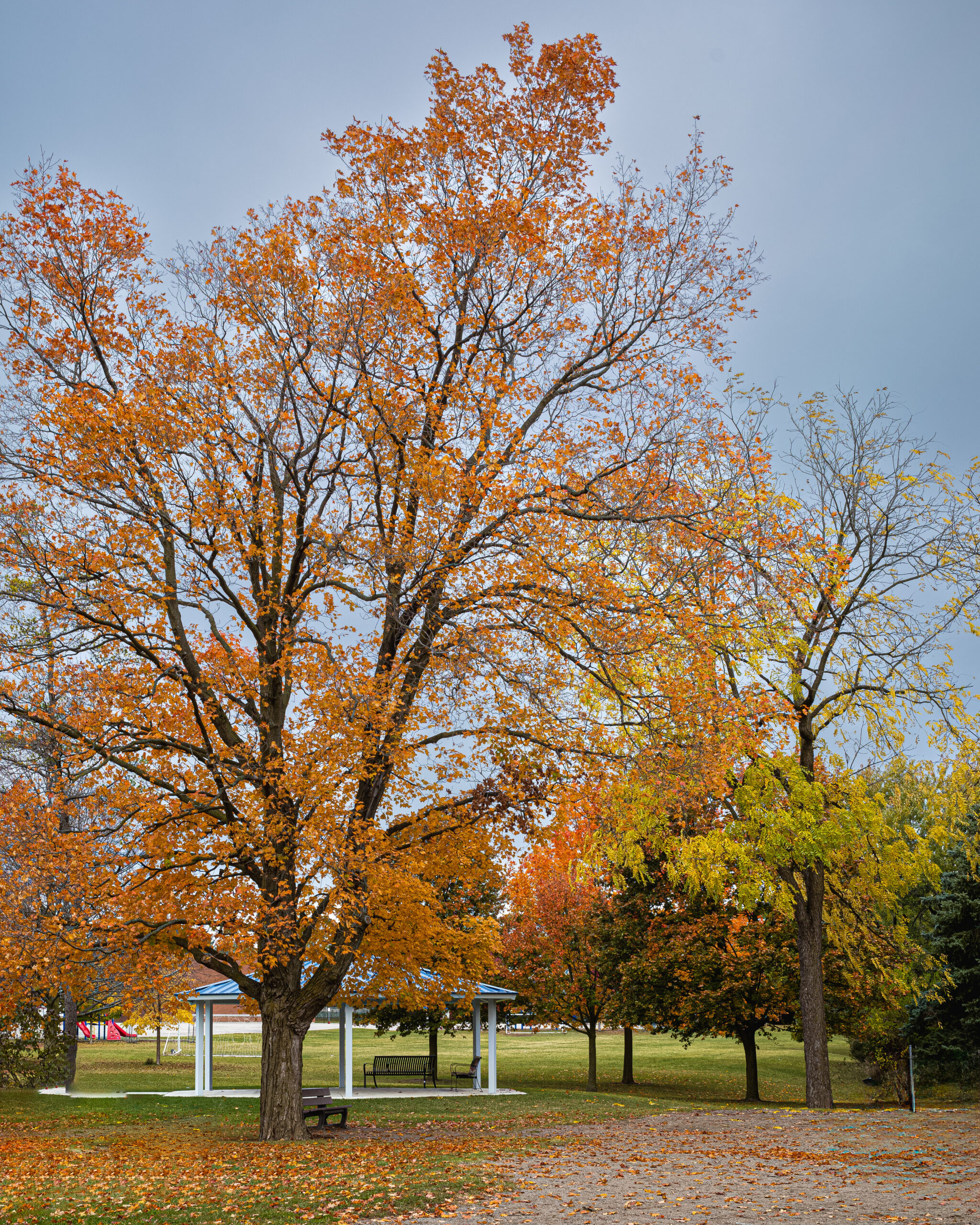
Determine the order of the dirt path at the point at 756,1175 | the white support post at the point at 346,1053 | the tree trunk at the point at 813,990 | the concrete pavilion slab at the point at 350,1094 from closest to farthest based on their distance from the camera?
1. the dirt path at the point at 756,1175
2. the tree trunk at the point at 813,990
3. the white support post at the point at 346,1053
4. the concrete pavilion slab at the point at 350,1094

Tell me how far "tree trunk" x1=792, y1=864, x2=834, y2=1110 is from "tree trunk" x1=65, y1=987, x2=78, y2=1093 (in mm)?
16981

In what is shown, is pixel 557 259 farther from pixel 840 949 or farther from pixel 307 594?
pixel 840 949

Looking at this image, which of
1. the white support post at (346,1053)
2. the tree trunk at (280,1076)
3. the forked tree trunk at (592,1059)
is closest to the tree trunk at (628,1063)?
the forked tree trunk at (592,1059)

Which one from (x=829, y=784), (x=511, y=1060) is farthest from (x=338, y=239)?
(x=511, y=1060)

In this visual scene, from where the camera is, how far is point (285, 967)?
527 inches

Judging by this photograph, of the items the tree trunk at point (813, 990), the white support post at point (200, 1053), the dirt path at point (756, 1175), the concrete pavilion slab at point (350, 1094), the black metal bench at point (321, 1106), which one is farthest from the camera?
the white support post at point (200, 1053)

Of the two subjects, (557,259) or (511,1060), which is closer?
(557,259)

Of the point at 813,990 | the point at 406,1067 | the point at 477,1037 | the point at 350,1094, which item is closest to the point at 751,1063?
the point at 477,1037

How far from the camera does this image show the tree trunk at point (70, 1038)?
24000 mm

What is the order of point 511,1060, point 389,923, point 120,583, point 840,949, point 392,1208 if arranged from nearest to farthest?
point 392,1208 → point 120,583 → point 389,923 → point 840,949 → point 511,1060

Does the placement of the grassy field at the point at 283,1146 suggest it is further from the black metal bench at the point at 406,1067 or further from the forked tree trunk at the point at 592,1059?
the black metal bench at the point at 406,1067

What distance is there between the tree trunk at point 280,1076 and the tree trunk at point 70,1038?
12.6 m

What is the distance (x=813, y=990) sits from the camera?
699 inches

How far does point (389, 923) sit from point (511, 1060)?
33.1 meters
